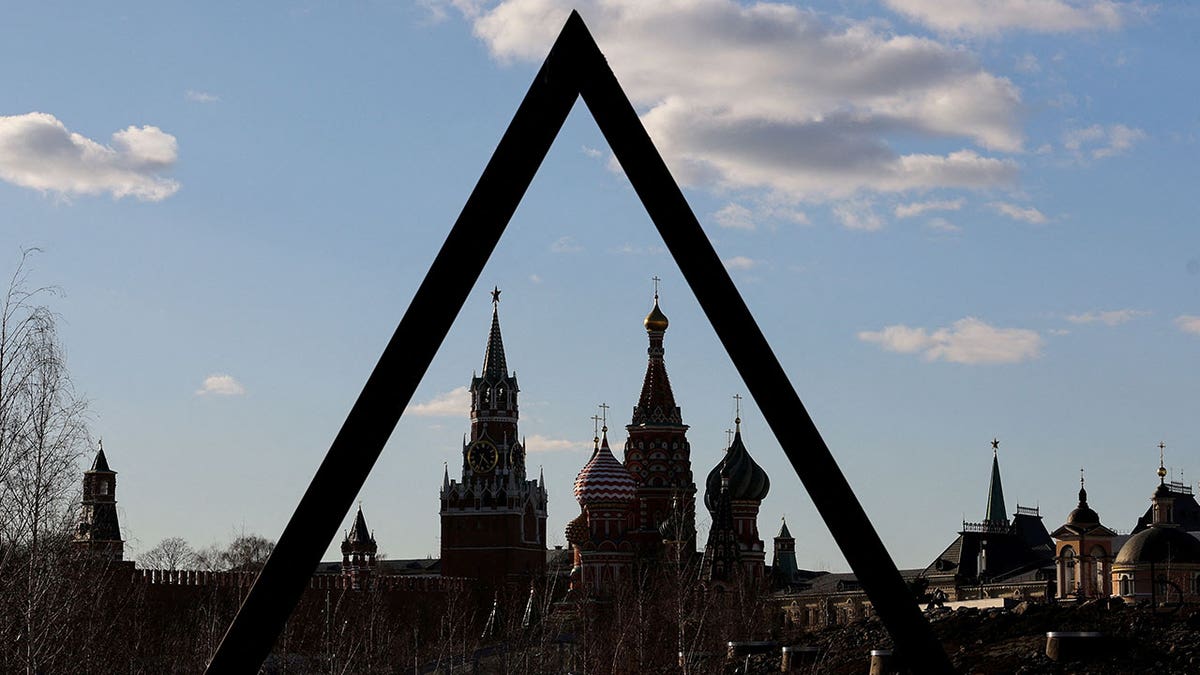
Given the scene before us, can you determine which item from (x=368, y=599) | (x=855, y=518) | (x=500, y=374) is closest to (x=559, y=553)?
(x=500, y=374)

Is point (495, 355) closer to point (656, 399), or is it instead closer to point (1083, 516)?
point (656, 399)

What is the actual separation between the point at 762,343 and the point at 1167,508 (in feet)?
250

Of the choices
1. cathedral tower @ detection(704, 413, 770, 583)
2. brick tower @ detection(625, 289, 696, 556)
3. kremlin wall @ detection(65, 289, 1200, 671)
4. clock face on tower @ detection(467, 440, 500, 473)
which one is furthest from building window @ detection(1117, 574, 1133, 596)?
clock face on tower @ detection(467, 440, 500, 473)

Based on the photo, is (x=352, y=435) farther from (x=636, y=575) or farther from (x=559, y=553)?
(x=559, y=553)

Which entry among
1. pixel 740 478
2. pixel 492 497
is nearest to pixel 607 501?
pixel 740 478

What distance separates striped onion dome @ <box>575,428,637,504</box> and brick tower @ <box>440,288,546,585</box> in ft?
42.1

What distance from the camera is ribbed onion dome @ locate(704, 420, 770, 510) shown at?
75.1m

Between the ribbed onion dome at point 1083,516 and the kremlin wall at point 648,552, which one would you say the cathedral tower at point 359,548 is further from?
the ribbed onion dome at point 1083,516

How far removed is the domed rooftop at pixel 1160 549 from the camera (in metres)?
46.1

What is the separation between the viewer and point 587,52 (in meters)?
6.95

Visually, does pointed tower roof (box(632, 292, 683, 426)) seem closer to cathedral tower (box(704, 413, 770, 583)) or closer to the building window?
cathedral tower (box(704, 413, 770, 583))

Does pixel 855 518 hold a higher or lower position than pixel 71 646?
higher

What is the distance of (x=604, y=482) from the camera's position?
78.3 metres

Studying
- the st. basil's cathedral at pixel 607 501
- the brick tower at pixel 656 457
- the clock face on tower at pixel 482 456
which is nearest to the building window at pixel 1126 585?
the st. basil's cathedral at pixel 607 501
